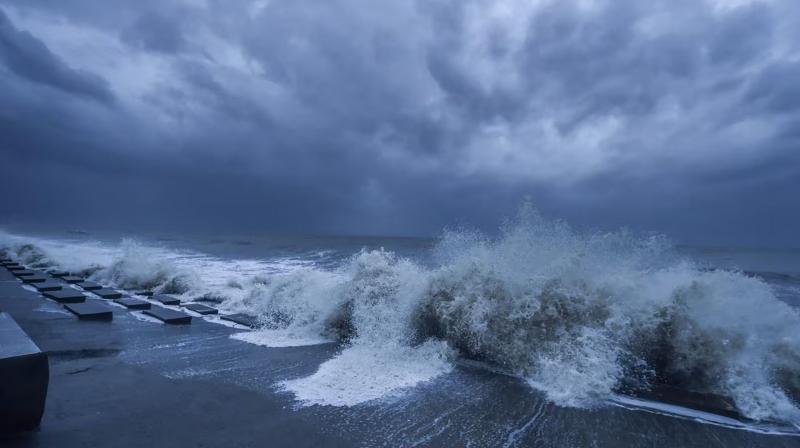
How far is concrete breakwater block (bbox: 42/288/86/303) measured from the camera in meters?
8.68

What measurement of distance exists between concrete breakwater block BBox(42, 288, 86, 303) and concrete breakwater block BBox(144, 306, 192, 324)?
6.35 ft

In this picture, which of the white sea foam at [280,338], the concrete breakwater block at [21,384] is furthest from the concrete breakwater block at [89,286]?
the concrete breakwater block at [21,384]

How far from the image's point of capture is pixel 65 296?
8883 millimetres

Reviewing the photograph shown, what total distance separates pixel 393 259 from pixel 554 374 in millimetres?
4662

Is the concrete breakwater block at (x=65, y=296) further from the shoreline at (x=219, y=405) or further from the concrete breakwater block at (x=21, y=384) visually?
the concrete breakwater block at (x=21, y=384)

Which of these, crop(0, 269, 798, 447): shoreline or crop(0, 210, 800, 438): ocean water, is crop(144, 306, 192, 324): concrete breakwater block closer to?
crop(0, 269, 798, 447): shoreline

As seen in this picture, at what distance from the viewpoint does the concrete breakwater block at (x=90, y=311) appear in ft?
24.0

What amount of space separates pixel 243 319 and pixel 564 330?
633cm

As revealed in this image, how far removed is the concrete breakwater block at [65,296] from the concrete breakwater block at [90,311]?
0.55m

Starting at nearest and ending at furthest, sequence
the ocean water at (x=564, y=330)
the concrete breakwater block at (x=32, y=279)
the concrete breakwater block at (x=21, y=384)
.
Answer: the concrete breakwater block at (x=21, y=384) → the ocean water at (x=564, y=330) → the concrete breakwater block at (x=32, y=279)

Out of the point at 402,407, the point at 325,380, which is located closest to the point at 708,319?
the point at 402,407

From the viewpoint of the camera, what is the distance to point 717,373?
193 inches

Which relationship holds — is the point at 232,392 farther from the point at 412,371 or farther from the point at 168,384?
the point at 412,371

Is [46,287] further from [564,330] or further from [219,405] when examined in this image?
[564,330]
